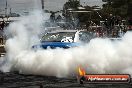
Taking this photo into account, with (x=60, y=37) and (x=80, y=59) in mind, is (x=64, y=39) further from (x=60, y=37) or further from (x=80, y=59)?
(x=80, y=59)

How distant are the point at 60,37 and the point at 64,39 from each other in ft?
0.85

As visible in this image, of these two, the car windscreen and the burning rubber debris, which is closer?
the burning rubber debris

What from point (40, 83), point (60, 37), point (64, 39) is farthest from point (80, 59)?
point (60, 37)

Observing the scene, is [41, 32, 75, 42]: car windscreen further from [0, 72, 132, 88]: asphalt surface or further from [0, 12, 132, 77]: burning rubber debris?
[0, 72, 132, 88]: asphalt surface

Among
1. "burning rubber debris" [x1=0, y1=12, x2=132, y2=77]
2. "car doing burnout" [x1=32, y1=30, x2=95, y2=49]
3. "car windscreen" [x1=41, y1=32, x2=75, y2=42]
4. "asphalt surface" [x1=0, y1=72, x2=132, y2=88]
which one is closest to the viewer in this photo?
"asphalt surface" [x1=0, y1=72, x2=132, y2=88]

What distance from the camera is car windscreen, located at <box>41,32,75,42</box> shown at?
13.1 metres

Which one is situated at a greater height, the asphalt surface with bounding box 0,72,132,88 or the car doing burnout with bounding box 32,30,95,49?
the car doing burnout with bounding box 32,30,95,49

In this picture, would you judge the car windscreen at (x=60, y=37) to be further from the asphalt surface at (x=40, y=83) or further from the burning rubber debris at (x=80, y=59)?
the asphalt surface at (x=40, y=83)

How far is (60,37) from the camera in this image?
13.3 m

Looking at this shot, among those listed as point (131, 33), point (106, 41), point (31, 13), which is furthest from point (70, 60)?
point (31, 13)

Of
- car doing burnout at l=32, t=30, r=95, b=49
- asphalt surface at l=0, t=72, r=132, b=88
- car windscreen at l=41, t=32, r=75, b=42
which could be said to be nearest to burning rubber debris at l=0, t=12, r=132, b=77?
car doing burnout at l=32, t=30, r=95, b=49

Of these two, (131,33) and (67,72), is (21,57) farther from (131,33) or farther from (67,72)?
(131,33)

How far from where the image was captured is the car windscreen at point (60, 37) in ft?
43.0

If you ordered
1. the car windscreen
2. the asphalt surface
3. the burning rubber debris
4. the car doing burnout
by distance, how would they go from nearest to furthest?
the asphalt surface < the burning rubber debris < the car doing burnout < the car windscreen
